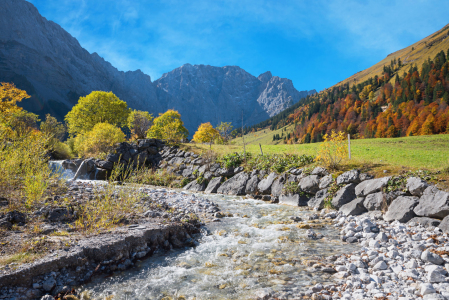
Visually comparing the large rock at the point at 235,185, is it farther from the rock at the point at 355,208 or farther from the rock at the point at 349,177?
the rock at the point at 355,208

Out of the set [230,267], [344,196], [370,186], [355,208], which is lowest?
[230,267]

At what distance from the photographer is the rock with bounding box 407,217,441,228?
666 centimetres

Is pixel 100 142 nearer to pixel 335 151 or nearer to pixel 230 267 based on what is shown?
pixel 335 151

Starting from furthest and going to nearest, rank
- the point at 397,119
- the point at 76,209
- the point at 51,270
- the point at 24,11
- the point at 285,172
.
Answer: the point at 24,11 < the point at 397,119 < the point at 285,172 < the point at 76,209 < the point at 51,270

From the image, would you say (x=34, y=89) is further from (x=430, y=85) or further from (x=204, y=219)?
(x=430, y=85)

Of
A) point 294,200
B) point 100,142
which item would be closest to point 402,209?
point 294,200

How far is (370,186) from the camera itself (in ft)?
Result: 30.1

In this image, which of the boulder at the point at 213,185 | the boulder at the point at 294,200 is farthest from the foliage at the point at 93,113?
the boulder at the point at 294,200

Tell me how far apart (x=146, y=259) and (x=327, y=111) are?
130520mm

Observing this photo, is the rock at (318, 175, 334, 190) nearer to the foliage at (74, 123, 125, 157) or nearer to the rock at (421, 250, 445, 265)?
the rock at (421, 250, 445, 265)

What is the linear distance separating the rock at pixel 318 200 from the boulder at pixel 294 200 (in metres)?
0.36

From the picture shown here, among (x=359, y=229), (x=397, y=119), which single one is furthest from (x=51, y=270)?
(x=397, y=119)

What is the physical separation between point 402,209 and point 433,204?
881 millimetres

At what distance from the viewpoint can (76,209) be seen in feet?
22.7
